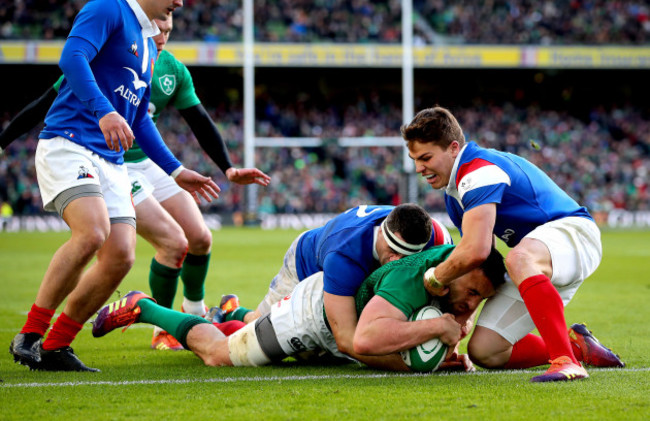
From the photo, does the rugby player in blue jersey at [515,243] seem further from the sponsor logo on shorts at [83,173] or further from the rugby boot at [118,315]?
the rugby boot at [118,315]

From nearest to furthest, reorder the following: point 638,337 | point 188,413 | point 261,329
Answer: point 188,413
point 261,329
point 638,337

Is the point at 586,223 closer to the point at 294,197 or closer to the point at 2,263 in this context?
the point at 2,263

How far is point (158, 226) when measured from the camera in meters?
5.93

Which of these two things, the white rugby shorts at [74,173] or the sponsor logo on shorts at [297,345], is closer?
the white rugby shorts at [74,173]

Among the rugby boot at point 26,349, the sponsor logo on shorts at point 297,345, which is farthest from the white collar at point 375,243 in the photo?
the rugby boot at point 26,349

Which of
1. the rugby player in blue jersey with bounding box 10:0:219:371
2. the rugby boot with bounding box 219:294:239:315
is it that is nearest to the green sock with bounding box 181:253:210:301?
the rugby boot with bounding box 219:294:239:315

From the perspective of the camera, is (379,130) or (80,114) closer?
(80,114)

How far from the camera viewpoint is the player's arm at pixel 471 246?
414 cm

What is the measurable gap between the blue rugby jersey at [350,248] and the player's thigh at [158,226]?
1.28m

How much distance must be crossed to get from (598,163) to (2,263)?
25.3 meters

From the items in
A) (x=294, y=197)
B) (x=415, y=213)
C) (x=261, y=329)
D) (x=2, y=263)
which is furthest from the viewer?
(x=294, y=197)

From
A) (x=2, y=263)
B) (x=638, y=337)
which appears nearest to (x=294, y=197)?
(x=2, y=263)

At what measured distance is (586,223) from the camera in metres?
4.73

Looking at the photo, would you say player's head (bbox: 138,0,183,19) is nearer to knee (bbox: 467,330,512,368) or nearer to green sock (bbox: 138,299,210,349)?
green sock (bbox: 138,299,210,349)
